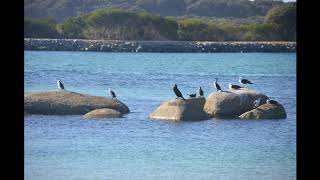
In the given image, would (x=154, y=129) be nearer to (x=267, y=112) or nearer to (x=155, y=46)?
(x=155, y=46)


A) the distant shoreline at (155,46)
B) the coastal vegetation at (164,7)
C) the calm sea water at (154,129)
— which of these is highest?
the coastal vegetation at (164,7)

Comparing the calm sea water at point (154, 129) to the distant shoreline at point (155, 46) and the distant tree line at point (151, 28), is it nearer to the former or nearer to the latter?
the distant shoreline at point (155, 46)

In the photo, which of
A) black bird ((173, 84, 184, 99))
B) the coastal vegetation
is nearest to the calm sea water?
black bird ((173, 84, 184, 99))

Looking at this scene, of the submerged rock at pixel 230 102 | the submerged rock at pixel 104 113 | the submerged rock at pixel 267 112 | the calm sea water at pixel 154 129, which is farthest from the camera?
the submerged rock at pixel 230 102

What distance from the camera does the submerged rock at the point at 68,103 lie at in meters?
6.38

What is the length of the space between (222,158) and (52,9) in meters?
2.41

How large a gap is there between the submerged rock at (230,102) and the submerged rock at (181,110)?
0.08 metres

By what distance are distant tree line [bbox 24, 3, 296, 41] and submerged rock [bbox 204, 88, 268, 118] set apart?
58cm

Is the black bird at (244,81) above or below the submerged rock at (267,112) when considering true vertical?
above

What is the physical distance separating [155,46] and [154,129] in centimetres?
92

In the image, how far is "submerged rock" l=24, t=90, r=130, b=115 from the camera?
251 inches

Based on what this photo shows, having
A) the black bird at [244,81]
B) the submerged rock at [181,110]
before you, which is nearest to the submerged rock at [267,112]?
the black bird at [244,81]

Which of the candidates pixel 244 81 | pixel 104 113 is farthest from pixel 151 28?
pixel 244 81
